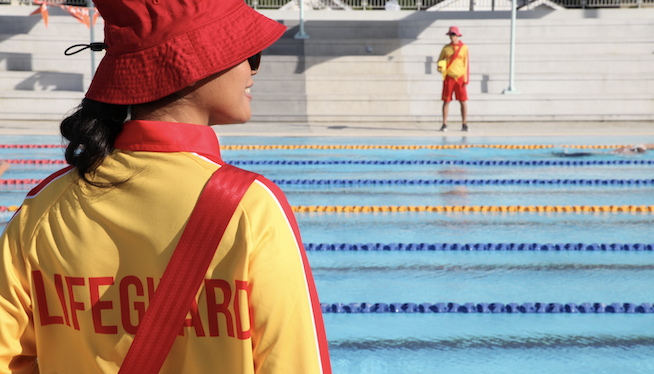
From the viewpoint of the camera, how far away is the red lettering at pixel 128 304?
33.9 inches

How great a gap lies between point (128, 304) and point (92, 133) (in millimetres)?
241

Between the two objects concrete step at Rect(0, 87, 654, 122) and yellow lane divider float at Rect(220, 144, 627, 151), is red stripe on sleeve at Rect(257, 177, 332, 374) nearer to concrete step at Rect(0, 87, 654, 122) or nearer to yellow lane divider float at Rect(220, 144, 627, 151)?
yellow lane divider float at Rect(220, 144, 627, 151)

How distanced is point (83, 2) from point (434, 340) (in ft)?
51.9

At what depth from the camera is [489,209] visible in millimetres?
5453

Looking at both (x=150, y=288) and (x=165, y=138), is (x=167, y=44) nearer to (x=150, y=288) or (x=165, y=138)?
(x=165, y=138)

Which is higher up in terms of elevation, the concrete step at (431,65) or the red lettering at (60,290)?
the red lettering at (60,290)

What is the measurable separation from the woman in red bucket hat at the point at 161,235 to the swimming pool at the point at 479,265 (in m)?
2.00

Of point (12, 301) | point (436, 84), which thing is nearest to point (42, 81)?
point (436, 84)

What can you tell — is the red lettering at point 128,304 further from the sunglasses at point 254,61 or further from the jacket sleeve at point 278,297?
the sunglasses at point 254,61

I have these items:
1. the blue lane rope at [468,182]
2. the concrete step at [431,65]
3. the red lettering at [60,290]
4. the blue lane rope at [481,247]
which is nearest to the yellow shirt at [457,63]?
the blue lane rope at [468,182]

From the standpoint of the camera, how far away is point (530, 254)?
14.1ft

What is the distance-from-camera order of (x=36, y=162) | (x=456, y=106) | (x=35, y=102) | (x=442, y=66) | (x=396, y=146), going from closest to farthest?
1. (x=36, y=162)
2. (x=396, y=146)
3. (x=442, y=66)
4. (x=456, y=106)
5. (x=35, y=102)

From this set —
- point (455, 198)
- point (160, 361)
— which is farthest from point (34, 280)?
point (455, 198)

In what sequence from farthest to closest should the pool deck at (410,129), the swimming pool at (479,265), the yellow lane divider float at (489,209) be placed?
1. the pool deck at (410,129)
2. the yellow lane divider float at (489,209)
3. the swimming pool at (479,265)
